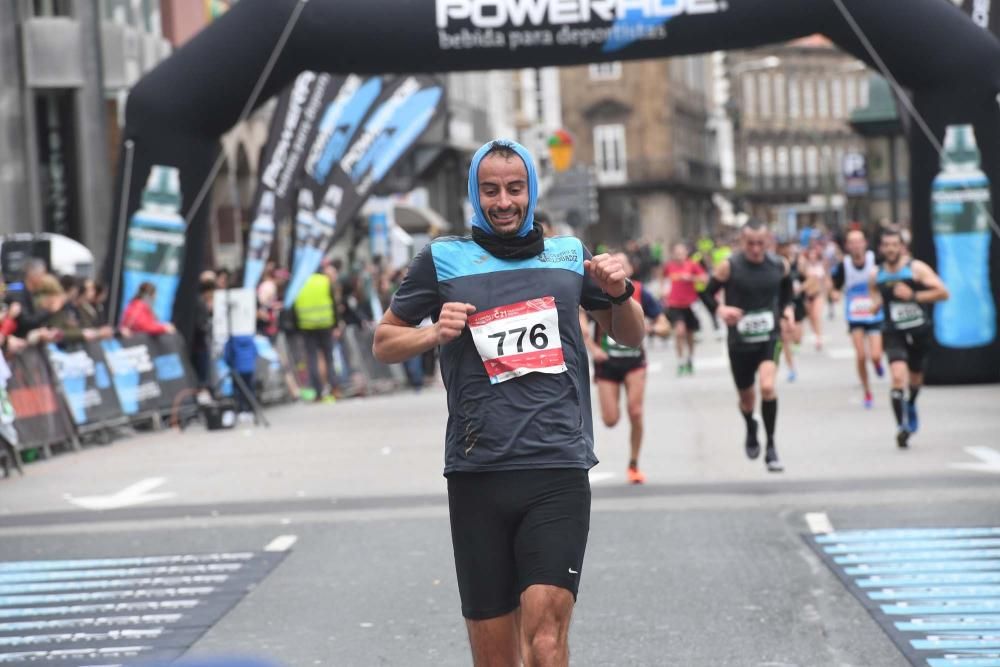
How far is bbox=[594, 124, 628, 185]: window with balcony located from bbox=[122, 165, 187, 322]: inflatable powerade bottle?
252 ft

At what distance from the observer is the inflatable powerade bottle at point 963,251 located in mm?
19750

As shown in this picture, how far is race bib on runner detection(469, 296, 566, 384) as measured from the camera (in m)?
5.32

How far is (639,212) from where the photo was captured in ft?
318

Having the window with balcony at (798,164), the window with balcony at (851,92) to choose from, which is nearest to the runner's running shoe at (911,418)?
the window with balcony at (798,164)

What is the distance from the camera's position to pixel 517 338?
531 centimetres

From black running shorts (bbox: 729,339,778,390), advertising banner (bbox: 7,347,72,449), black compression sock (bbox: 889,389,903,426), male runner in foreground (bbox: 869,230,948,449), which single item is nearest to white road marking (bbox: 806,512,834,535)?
black running shorts (bbox: 729,339,778,390)

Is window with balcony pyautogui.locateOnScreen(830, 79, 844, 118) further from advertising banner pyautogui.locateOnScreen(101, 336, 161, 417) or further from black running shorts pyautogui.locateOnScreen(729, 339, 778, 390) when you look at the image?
black running shorts pyautogui.locateOnScreen(729, 339, 778, 390)

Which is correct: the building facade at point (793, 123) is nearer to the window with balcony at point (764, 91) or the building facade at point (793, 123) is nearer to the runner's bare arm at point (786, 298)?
the window with balcony at point (764, 91)

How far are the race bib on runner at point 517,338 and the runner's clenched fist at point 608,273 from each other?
166 mm

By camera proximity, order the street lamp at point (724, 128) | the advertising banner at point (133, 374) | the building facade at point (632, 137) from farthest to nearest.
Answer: the street lamp at point (724, 128)
the building facade at point (632, 137)
the advertising banner at point (133, 374)

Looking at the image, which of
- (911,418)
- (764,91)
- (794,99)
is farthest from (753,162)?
(911,418)

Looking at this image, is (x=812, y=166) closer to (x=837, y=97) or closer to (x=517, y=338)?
(x=837, y=97)

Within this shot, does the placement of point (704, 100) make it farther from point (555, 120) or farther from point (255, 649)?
point (255, 649)

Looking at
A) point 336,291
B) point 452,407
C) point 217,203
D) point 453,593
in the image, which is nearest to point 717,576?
point 453,593
